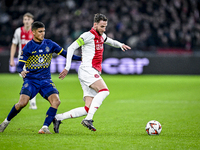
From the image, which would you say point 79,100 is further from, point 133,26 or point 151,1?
point 151,1

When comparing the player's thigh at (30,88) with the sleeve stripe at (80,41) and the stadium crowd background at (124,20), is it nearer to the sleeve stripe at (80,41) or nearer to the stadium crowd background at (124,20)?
the sleeve stripe at (80,41)

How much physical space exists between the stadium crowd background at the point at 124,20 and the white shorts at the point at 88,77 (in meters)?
Answer: 13.6

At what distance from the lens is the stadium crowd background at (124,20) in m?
20.2

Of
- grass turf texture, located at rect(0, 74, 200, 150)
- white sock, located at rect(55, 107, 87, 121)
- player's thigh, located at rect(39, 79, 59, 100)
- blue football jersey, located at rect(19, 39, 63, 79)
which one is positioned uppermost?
blue football jersey, located at rect(19, 39, 63, 79)

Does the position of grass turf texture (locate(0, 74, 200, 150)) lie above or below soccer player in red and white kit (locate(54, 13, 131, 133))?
below

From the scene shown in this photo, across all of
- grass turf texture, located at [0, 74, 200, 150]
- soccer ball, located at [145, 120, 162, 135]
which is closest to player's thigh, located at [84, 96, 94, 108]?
grass turf texture, located at [0, 74, 200, 150]

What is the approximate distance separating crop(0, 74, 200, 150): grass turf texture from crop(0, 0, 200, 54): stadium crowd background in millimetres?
8603

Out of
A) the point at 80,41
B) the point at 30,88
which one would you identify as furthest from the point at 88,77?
the point at 30,88

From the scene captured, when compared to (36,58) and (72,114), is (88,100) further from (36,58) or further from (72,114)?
(36,58)

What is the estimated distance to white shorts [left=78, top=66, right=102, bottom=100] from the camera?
5.59 metres

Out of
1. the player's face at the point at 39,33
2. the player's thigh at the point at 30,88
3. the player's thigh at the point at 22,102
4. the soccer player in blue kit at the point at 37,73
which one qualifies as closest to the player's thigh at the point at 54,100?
the soccer player in blue kit at the point at 37,73

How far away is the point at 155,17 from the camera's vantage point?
2169 cm

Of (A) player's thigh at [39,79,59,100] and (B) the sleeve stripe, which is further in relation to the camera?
(B) the sleeve stripe

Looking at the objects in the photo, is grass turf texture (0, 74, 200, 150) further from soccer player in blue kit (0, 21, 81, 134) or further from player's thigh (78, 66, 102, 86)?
player's thigh (78, 66, 102, 86)
